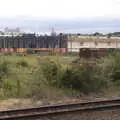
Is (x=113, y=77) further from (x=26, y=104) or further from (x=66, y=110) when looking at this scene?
(x=66, y=110)

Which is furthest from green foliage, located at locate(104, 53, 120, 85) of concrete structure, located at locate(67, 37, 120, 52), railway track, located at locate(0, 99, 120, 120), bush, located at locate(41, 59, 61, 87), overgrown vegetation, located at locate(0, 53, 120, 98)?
concrete structure, located at locate(67, 37, 120, 52)

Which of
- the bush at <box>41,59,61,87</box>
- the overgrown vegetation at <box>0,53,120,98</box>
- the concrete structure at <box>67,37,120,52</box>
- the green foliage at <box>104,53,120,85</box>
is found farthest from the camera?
the concrete structure at <box>67,37,120,52</box>

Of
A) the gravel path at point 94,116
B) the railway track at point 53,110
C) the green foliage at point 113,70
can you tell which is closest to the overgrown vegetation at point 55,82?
the green foliage at point 113,70

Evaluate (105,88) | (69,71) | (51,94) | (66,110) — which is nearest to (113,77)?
(105,88)

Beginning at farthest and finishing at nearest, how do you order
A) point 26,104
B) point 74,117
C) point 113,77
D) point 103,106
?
point 113,77 → point 26,104 → point 103,106 → point 74,117

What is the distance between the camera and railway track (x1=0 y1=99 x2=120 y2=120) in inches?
532

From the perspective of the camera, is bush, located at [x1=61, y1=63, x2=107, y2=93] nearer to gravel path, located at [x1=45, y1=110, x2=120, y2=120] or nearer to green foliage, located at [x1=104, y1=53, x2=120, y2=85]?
green foliage, located at [x1=104, y1=53, x2=120, y2=85]

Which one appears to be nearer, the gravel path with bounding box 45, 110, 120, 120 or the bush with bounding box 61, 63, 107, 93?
the gravel path with bounding box 45, 110, 120, 120

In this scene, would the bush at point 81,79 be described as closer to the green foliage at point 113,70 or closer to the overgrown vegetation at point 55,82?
the overgrown vegetation at point 55,82

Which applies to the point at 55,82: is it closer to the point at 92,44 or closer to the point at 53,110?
the point at 53,110

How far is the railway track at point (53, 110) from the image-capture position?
1352cm

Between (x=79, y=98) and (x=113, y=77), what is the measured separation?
5.14 meters

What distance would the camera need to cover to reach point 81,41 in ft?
298

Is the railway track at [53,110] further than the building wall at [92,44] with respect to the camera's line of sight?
No
